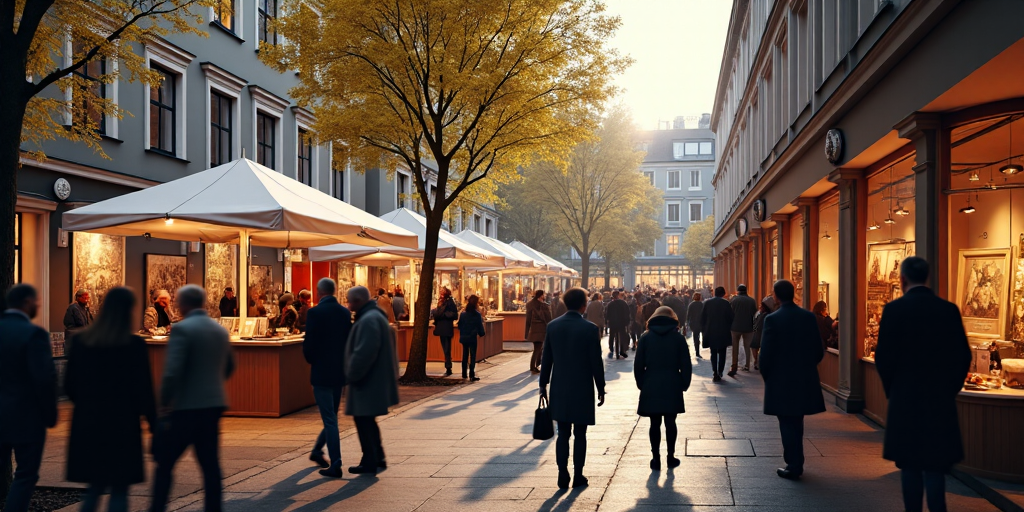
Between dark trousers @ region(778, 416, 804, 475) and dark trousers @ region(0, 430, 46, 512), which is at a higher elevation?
dark trousers @ region(0, 430, 46, 512)

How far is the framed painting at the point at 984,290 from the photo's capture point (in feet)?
29.4

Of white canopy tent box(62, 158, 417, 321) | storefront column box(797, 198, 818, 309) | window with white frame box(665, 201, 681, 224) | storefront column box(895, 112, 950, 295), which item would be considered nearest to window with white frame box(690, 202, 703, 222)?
window with white frame box(665, 201, 681, 224)

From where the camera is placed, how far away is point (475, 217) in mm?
51750

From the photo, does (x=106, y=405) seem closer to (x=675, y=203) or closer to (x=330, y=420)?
(x=330, y=420)

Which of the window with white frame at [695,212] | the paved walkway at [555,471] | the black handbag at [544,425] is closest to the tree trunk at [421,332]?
the paved walkway at [555,471]

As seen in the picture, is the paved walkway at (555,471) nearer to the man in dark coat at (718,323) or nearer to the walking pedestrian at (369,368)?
the walking pedestrian at (369,368)

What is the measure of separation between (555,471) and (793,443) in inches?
85.8

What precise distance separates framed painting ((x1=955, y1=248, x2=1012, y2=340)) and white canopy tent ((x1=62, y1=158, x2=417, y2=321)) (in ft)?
25.5

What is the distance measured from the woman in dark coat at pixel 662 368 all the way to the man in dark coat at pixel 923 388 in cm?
258

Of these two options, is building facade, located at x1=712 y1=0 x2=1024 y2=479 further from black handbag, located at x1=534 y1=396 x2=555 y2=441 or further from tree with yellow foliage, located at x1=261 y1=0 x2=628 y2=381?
tree with yellow foliage, located at x1=261 y1=0 x2=628 y2=381

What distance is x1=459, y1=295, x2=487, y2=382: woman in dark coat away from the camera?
17.5 m

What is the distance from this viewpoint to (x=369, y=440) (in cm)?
816

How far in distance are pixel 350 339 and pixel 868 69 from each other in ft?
22.1

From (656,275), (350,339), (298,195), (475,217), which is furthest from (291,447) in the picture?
(656,275)
